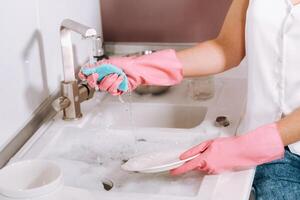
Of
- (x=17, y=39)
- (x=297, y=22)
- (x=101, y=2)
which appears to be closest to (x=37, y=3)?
(x=17, y=39)

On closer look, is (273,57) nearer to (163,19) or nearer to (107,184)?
(107,184)

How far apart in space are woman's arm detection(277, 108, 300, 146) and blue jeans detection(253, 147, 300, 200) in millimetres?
83

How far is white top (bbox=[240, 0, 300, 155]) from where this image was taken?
1.20 metres

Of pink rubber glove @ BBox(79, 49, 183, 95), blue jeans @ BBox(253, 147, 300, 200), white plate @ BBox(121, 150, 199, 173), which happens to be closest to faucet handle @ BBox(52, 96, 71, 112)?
pink rubber glove @ BBox(79, 49, 183, 95)

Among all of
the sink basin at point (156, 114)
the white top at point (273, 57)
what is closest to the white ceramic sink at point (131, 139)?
the sink basin at point (156, 114)

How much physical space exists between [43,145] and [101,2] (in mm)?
674

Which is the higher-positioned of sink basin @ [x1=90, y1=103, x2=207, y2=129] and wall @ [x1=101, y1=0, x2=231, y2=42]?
wall @ [x1=101, y1=0, x2=231, y2=42]

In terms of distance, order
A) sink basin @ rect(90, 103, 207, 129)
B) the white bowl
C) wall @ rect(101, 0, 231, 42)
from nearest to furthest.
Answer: the white bowl < sink basin @ rect(90, 103, 207, 129) < wall @ rect(101, 0, 231, 42)

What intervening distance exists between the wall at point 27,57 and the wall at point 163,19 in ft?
0.85

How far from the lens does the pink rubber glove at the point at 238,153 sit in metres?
1.12

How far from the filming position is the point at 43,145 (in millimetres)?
1276

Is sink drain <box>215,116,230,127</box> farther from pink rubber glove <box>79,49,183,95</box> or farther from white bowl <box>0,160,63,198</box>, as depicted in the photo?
white bowl <box>0,160,63,198</box>

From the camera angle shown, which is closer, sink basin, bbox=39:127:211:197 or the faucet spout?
sink basin, bbox=39:127:211:197

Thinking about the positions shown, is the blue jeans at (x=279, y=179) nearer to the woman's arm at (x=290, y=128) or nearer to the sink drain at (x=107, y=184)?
the woman's arm at (x=290, y=128)
